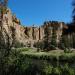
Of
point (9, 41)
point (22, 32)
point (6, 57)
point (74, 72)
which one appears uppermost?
point (22, 32)

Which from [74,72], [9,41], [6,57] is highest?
[9,41]

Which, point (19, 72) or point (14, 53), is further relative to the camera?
point (19, 72)

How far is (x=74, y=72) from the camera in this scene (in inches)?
442

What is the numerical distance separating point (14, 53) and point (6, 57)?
0.45 meters

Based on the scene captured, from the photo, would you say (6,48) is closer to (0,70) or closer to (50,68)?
(0,70)

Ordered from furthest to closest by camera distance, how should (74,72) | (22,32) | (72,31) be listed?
(22,32) < (74,72) < (72,31)

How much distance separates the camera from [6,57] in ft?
26.9

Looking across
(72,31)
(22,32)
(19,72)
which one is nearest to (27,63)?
(19,72)

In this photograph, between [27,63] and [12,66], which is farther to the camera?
[27,63]

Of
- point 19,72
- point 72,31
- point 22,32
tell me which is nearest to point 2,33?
point 19,72

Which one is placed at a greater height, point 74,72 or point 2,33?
point 2,33

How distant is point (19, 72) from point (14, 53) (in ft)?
3.59

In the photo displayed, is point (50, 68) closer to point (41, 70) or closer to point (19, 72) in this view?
point (41, 70)

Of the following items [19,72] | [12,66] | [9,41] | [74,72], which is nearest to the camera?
[9,41]
